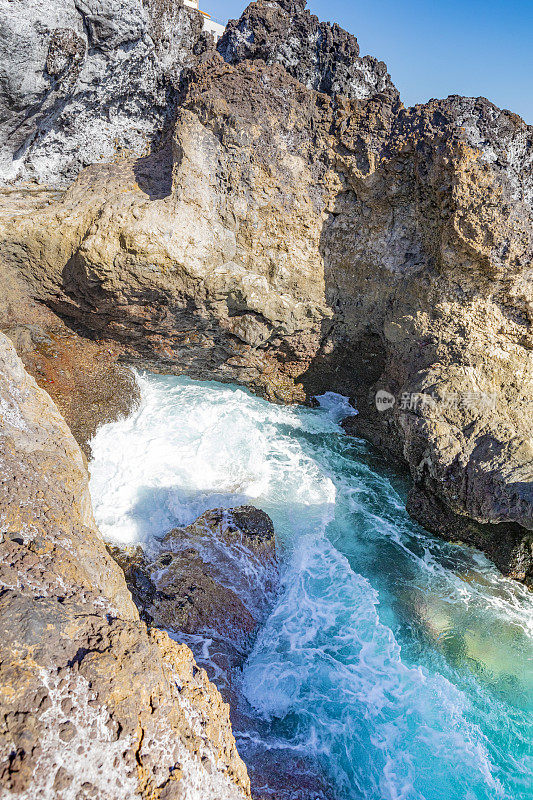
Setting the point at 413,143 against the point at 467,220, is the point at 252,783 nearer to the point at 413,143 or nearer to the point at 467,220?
the point at 467,220

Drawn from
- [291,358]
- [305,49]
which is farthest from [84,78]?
[291,358]

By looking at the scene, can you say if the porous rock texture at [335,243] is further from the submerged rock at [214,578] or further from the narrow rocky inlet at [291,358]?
the submerged rock at [214,578]

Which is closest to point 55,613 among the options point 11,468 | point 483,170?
point 11,468

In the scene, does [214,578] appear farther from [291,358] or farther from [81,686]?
[291,358]

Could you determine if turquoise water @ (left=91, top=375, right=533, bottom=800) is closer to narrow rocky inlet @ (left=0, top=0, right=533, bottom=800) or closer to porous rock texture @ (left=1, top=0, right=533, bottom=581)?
narrow rocky inlet @ (left=0, top=0, right=533, bottom=800)

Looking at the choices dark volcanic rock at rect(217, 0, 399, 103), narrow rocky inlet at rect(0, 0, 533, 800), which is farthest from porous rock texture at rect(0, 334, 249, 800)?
dark volcanic rock at rect(217, 0, 399, 103)


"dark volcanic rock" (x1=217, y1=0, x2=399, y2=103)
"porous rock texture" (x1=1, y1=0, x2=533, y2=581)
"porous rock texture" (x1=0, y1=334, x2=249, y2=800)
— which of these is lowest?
"porous rock texture" (x1=0, y1=334, x2=249, y2=800)
